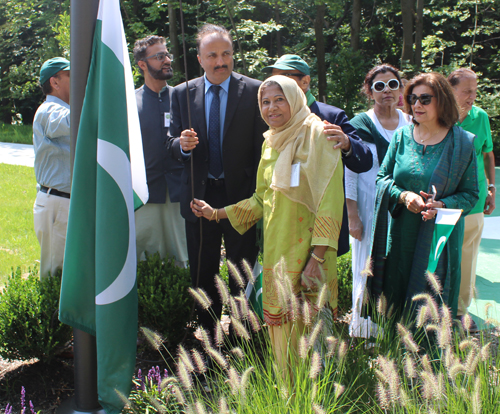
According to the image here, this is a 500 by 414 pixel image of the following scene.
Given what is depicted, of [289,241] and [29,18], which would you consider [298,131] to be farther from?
[29,18]

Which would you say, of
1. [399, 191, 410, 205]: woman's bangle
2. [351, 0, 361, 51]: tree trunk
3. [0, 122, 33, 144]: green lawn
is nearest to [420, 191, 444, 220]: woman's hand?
[399, 191, 410, 205]: woman's bangle

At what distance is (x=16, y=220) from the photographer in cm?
770

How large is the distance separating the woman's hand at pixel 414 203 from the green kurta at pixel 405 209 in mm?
114

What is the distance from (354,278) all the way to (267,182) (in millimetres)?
1421

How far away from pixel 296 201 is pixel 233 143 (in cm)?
90

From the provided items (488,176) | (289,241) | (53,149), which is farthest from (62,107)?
(488,176)

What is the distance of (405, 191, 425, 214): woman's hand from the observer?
2928 mm

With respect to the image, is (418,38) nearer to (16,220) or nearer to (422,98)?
(16,220)

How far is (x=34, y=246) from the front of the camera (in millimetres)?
6504

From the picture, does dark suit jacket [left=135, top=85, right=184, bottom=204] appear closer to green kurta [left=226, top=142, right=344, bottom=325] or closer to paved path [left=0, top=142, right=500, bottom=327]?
green kurta [left=226, top=142, right=344, bottom=325]

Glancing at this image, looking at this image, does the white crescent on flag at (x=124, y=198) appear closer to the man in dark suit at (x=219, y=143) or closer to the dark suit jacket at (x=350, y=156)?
the man in dark suit at (x=219, y=143)

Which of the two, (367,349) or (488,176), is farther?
(488,176)

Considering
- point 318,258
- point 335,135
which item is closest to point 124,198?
point 318,258

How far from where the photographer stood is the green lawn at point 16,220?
19.6 feet
